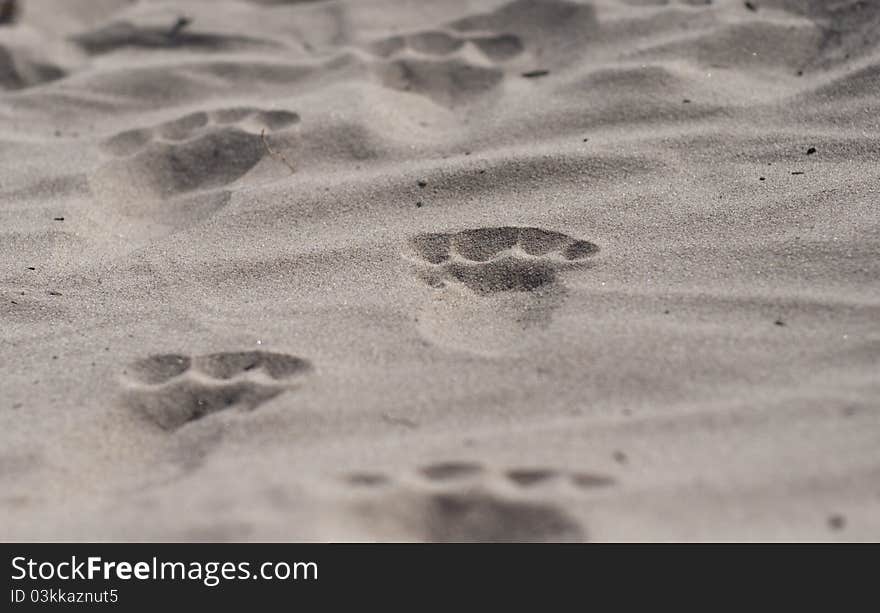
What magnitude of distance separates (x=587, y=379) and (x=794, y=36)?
4.60 ft

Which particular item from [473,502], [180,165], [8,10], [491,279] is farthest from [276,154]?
[8,10]

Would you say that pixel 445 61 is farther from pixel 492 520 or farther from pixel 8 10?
pixel 492 520

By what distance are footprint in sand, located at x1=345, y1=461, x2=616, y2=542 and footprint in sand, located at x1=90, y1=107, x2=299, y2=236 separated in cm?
97

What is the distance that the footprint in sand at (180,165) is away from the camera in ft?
7.23

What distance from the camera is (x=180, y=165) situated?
232cm

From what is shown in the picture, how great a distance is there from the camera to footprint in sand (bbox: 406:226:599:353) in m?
1.75

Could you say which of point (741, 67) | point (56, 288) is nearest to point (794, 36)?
point (741, 67)

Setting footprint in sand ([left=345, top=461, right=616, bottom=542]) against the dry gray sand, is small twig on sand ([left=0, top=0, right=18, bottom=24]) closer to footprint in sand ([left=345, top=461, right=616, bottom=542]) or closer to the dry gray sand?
the dry gray sand

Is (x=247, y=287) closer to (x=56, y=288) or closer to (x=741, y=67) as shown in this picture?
(x=56, y=288)

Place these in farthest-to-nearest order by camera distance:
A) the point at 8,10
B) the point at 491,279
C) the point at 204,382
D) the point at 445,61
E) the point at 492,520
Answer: the point at 8,10
the point at 445,61
the point at 491,279
the point at 204,382
the point at 492,520

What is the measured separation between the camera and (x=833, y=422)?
148cm

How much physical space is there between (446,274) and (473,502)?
613 millimetres

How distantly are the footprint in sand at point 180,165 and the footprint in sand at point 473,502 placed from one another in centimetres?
97

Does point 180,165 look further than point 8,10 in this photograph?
No
